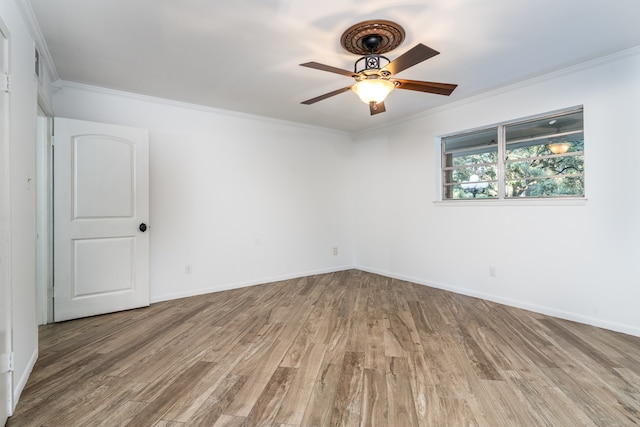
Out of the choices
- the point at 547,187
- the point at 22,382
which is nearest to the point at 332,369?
the point at 22,382

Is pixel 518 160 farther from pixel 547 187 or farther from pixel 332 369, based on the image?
pixel 332 369

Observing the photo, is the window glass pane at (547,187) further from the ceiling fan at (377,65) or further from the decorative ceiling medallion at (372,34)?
the decorative ceiling medallion at (372,34)

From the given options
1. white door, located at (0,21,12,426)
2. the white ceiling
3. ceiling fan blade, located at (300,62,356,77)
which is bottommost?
white door, located at (0,21,12,426)

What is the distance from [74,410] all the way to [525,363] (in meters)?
2.90

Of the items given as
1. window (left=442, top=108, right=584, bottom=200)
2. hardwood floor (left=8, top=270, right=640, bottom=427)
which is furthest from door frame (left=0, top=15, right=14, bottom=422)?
window (left=442, top=108, right=584, bottom=200)

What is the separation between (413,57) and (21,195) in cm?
265

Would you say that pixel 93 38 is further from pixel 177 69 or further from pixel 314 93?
pixel 314 93

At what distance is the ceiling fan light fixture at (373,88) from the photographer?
7.59 ft

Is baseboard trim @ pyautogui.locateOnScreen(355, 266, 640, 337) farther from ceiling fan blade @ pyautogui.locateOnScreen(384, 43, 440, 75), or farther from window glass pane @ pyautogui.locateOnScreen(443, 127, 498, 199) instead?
ceiling fan blade @ pyautogui.locateOnScreen(384, 43, 440, 75)

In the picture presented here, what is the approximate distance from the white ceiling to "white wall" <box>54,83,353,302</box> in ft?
1.26

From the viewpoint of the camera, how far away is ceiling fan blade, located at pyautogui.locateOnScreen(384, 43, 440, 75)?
6.24ft

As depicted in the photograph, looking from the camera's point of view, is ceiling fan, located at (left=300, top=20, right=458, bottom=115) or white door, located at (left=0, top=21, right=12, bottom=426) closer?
white door, located at (left=0, top=21, right=12, bottom=426)

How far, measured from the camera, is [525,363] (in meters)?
2.24

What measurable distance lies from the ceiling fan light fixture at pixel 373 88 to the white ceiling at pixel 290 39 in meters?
0.42
